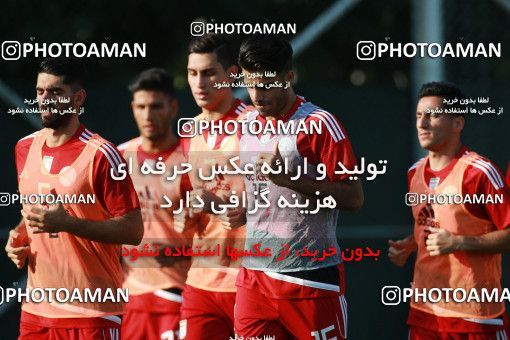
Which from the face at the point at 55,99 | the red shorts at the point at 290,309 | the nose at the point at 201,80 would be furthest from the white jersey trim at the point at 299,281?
the nose at the point at 201,80

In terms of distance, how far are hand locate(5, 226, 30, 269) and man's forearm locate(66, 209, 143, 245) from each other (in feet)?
1.08

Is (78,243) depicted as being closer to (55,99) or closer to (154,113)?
(55,99)

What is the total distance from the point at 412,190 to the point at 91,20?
17.1 feet

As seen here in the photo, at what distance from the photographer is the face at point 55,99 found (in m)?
5.98

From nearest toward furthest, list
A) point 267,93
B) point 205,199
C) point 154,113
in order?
point 267,93 → point 205,199 → point 154,113

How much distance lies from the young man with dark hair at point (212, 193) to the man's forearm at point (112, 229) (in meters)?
0.63

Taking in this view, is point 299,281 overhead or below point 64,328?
overhead

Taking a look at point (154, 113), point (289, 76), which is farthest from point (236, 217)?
point (154, 113)

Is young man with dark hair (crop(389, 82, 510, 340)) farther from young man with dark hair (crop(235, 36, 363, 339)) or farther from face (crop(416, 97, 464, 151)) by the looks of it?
young man with dark hair (crop(235, 36, 363, 339))

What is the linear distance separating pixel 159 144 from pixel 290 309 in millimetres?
1755

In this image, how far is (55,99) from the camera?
237 inches

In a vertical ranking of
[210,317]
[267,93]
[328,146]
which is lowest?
[210,317]

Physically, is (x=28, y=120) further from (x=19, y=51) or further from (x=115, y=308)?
(x=115, y=308)

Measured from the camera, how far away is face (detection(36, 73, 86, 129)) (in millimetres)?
5980
